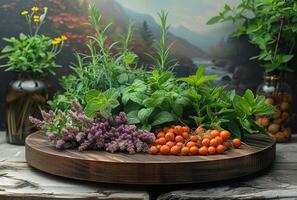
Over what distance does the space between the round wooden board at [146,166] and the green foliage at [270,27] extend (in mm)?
462

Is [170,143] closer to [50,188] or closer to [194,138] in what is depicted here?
[194,138]

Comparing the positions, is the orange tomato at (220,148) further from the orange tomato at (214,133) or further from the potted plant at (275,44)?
the potted plant at (275,44)

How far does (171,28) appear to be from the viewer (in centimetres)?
151

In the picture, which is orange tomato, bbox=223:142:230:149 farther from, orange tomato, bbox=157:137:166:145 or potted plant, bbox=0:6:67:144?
Answer: potted plant, bbox=0:6:67:144

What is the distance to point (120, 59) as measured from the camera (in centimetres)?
125

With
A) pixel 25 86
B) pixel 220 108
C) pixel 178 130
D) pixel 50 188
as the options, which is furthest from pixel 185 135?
pixel 25 86

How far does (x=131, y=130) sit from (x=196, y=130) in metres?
0.13

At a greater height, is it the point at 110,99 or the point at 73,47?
the point at 73,47

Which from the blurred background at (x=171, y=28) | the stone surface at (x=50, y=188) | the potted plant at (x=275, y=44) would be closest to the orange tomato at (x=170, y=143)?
the stone surface at (x=50, y=188)

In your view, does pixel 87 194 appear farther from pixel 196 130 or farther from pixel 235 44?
pixel 235 44

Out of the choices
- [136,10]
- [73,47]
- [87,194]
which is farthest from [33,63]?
[87,194]

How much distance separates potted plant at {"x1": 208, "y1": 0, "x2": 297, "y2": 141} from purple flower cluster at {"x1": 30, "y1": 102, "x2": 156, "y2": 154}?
479 mm

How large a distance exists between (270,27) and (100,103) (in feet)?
1.94

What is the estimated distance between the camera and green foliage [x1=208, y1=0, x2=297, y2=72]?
136 centimetres
